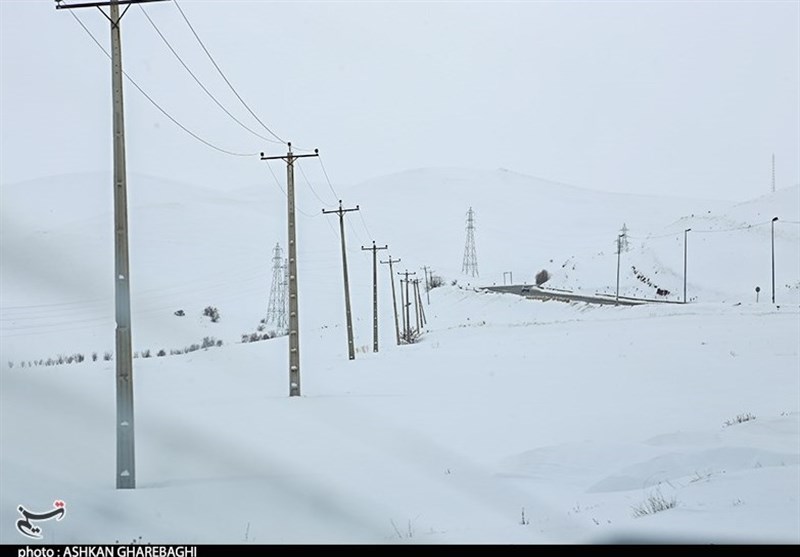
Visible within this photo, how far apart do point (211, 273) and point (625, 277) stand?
52.3 m

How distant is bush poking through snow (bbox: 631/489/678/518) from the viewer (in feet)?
29.7

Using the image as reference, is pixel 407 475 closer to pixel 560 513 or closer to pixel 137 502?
pixel 560 513

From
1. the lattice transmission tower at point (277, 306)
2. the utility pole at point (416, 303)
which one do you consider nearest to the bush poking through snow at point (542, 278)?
the utility pole at point (416, 303)

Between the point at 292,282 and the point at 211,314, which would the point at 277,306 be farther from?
the point at 292,282

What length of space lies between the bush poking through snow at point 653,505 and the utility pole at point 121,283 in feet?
19.4

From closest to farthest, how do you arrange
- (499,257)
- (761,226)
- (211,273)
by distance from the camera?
(211,273)
(761,226)
(499,257)

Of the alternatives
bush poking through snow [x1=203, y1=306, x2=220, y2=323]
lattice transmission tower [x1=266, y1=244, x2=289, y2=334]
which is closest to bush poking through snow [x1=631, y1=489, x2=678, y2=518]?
bush poking through snow [x1=203, y1=306, x2=220, y2=323]

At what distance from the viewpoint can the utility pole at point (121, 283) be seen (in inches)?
414

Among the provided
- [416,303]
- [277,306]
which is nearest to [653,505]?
[416,303]

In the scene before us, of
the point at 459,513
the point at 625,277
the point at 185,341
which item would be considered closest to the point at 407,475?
the point at 459,513

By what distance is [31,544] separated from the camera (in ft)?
22.7

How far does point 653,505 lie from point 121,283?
23.1 feet

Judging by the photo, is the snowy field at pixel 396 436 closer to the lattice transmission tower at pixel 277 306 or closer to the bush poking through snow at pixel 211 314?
the bush poking through snow at pixel 211 314

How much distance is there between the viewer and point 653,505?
30.2ft
